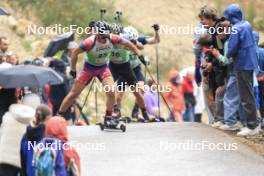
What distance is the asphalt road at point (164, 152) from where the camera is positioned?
1465 centimetres

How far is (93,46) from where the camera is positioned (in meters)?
17.6

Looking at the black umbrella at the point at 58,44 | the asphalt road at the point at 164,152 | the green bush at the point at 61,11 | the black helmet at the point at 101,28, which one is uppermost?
the green bush at the point at 61,11

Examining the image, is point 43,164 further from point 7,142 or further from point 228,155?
point 228,155

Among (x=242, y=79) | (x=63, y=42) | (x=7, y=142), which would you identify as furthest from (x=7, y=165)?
(x=63, y=42)

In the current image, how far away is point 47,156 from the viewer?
1191 cm

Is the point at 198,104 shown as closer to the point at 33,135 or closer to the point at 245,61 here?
the point at 245,61

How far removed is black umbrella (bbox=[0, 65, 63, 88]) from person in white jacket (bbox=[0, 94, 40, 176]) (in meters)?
0.64

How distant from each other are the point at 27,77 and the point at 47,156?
2133mm

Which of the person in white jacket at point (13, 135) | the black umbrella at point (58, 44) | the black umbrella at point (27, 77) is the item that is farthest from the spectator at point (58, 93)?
the person in white jacket at point (13, 135)

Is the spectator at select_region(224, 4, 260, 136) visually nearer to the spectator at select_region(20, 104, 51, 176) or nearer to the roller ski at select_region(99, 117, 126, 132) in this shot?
the roller ski at select_region(99, 117, 126, 132)

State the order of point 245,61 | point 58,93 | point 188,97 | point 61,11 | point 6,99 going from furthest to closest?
point 61,11 → point 188,97 → point 58,93 → point 245,61 → point 6,99

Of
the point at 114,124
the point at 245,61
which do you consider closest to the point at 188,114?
the point at 114,124

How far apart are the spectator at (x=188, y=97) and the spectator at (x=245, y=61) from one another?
411 inches

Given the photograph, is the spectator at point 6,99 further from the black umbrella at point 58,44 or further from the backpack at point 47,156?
the black umbrella at point 58,44
